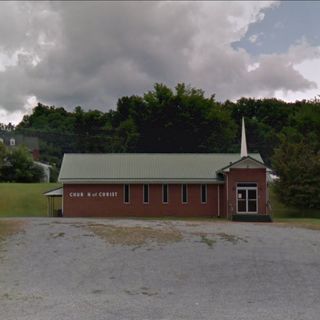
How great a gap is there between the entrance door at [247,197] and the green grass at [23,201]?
15952mm

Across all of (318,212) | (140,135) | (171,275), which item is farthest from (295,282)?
(140,135)

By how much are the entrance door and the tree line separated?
12.9 feet

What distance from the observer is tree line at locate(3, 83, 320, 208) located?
133 feet

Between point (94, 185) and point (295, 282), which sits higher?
point (94, 185)

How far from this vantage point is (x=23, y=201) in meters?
44.7

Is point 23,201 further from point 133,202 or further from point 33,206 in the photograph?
point 133,202

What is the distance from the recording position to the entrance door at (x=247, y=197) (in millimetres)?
37344

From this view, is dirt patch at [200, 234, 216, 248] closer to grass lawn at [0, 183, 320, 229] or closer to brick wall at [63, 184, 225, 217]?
brick wall at [63, 184, 225, 217]

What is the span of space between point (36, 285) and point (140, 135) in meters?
64.8

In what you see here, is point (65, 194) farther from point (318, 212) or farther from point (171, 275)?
point (171, 275)

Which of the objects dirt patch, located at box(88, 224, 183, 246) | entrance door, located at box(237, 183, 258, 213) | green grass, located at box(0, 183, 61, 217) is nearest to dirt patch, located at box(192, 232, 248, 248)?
dirt patch, located at box(88, 224, 183, 246)

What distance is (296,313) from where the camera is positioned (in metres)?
10.1

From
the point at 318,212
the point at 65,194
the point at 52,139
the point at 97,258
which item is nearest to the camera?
the point at 97,258

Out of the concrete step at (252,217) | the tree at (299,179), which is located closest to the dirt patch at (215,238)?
the concrete step at (252,217)
